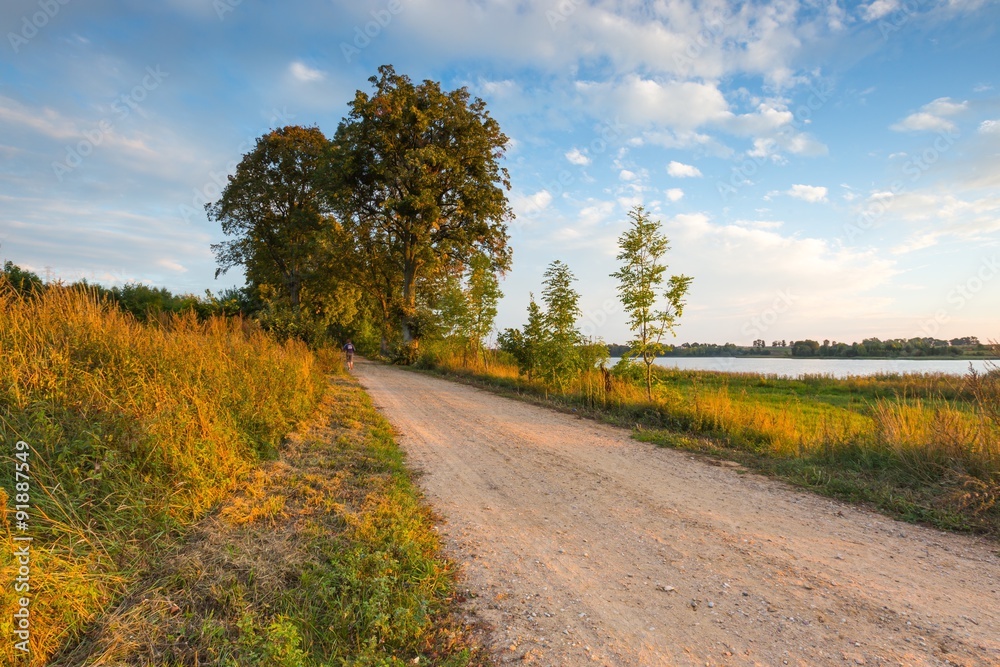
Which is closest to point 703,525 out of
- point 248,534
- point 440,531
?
point 440,531

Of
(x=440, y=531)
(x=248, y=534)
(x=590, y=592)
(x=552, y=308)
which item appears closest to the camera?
(x=590, y=592)

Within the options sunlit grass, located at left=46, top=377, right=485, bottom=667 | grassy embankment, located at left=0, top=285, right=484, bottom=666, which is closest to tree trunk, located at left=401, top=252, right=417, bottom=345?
grassy embankment, located at left=0, top=285, right=484, bottom=666

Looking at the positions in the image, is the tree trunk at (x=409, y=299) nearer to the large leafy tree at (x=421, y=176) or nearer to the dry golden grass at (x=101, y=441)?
the large leafy tree at (x=421, y=176)

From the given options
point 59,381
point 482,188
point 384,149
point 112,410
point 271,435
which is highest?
point 384,149

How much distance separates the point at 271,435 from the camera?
6727mm

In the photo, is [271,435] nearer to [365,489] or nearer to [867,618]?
[365,489]

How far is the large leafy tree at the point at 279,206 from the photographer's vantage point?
103 ft

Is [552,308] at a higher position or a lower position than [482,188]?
lower

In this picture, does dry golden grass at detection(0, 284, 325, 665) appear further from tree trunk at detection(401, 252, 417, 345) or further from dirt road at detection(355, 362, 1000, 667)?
tree trunk at detection(401, 252, 417, 345)

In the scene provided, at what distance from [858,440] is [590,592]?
6.07 meters

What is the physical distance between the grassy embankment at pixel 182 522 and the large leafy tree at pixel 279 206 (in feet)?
88.7

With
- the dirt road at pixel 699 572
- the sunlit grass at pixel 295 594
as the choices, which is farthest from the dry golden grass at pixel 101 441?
the dirt road at pixel 699 572

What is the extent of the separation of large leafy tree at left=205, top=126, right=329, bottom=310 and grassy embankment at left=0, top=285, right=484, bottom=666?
27046 millimetres

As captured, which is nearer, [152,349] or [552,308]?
[152,349]
